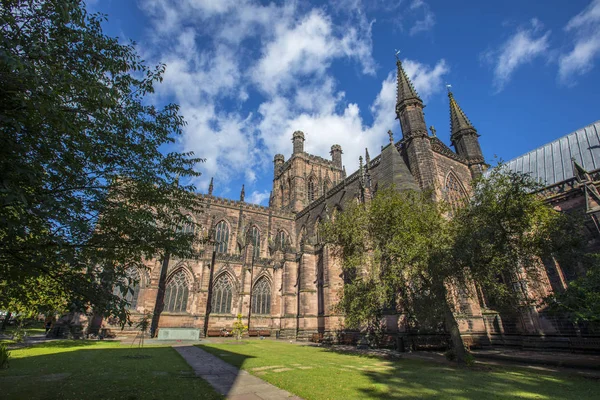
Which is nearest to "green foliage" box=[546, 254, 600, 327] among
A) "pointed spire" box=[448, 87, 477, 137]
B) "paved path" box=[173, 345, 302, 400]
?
"paved path" box=[173, 345, 302, 400]

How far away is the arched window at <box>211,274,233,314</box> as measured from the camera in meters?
27.3

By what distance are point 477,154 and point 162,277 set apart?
29.8 meters

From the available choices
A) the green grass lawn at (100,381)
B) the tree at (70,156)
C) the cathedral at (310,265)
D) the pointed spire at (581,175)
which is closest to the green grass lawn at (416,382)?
the green grass lawn at (100,381)

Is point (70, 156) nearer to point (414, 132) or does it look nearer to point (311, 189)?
point (414, 132)

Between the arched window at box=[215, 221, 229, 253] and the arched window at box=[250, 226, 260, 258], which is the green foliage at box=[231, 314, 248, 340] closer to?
the arched window at box=[215, 221, 229, 253]

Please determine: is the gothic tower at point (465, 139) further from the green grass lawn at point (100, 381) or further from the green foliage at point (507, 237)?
the green grass lawn at point (100, 381)

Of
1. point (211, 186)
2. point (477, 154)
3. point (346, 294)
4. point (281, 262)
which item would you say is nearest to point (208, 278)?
point (281, 262)

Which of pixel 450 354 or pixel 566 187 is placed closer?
pixel 450 354

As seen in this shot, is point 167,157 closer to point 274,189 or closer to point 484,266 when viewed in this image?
point 484,266

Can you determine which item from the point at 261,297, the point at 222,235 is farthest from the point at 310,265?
the point at 222,235

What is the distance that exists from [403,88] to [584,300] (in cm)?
2004

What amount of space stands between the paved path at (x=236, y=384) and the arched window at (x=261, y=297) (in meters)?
19.5

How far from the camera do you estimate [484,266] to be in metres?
10.4

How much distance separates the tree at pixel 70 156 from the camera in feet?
11.8
